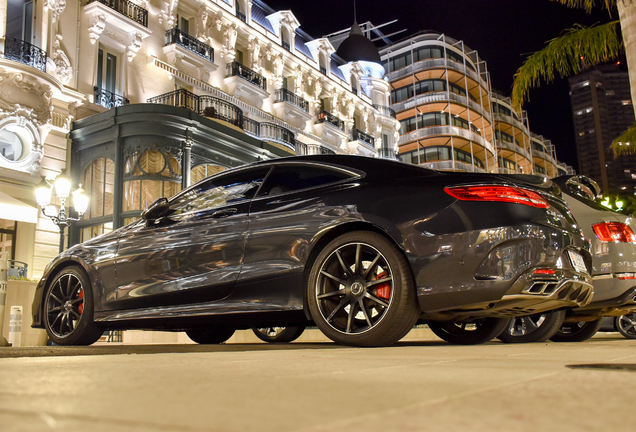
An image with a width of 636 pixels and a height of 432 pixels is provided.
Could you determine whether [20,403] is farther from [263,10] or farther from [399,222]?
[263,10]

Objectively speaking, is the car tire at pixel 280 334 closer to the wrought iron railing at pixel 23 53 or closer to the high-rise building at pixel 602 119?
the wrought iron railing at pixel 23 53

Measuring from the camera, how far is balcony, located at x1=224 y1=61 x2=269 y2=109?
83.5 feet

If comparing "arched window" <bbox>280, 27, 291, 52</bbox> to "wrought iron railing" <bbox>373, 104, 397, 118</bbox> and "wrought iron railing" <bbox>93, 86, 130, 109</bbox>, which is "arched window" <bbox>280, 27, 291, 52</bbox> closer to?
"wrought iron railing" <bbox>373, 104, 397, 118</bbox>

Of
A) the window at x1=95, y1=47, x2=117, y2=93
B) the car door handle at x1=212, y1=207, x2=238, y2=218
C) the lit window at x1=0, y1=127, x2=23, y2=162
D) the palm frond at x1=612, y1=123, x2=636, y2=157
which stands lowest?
the car door handle at x1=212, y1=207, x2=238, y2=218

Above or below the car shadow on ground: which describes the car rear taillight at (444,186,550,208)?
above

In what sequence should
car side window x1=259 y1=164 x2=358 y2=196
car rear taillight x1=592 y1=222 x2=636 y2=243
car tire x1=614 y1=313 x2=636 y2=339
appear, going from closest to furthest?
car side window x1=259 y1=164 x2=358 y2=196 → car rear taillight x1=592 y1=222 x2=636 y2=243 → car tire x1=614 y1=313 x2=636 y2=339

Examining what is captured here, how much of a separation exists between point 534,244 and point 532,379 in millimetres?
2204

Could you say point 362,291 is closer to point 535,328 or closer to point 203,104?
point 535,328

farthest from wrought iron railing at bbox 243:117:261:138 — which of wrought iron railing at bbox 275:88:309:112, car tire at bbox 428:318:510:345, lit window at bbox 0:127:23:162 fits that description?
car tire at bbox 428:318:510:345

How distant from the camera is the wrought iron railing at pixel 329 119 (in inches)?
1270

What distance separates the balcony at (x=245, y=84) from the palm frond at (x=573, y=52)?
16.2 meters

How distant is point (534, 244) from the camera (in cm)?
354

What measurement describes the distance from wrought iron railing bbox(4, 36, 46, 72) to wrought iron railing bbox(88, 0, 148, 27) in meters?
3.91

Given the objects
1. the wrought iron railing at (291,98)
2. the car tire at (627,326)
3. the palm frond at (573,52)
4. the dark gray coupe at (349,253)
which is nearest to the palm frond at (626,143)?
the palm frond at (573,52)
